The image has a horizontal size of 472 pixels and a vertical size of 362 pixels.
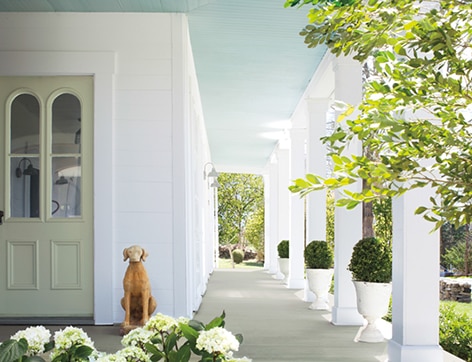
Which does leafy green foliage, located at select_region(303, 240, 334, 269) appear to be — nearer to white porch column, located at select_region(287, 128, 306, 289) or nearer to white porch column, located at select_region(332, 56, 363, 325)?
white porch column, located at select_region(332, 56, 363, 325)

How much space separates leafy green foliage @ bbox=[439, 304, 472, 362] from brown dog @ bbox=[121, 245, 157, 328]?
2.98 meters

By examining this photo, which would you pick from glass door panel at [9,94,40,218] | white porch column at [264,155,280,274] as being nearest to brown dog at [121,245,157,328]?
glass door panel at [9,94,40,218]

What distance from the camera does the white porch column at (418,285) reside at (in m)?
4.47

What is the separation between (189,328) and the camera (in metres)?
1.99

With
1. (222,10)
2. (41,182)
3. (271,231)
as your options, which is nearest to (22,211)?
(41,182)

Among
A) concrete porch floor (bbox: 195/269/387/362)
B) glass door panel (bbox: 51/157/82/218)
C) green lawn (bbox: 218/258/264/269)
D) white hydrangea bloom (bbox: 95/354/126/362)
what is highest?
glass door panel (bbox: 51/157/82/218)

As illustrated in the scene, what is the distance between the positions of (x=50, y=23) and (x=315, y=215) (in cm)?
437

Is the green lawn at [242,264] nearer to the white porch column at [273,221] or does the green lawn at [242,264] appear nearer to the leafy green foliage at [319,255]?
the white porch column at [273,221]

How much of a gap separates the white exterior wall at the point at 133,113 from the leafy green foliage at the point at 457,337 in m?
2.65

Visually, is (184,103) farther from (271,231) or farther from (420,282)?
(271,231)

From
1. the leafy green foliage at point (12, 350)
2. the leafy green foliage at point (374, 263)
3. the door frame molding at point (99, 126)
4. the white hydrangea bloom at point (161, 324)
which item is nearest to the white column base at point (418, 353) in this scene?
the leafy green foliage at point (374, 263)

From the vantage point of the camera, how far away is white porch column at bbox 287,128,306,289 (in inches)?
444

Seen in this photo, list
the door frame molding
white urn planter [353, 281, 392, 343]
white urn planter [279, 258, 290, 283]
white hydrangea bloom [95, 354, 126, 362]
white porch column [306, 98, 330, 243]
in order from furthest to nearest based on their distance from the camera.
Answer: white urn planter [279, 258, 290, 283] < white porch column [306, 98, 330, 243] < the door frame molding < white urn planter [353, 281, 392, 343] < white hydrangea bloom [95, 354, 126, 362]

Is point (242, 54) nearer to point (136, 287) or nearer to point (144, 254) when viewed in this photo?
point (144, 254)
